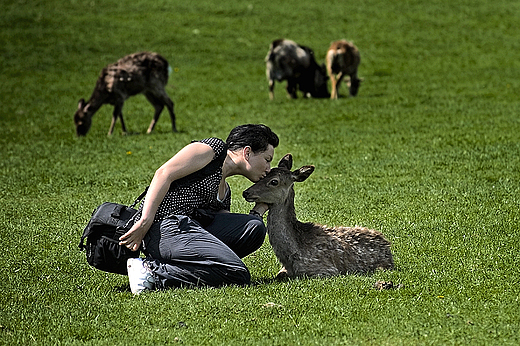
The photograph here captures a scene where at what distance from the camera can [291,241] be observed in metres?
5.99

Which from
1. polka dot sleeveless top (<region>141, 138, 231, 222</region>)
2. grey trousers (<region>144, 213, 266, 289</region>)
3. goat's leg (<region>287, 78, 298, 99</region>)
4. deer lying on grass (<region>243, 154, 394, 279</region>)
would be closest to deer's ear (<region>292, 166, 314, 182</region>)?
deer lying on grass (<region>243, 154, 394, 279</region>)

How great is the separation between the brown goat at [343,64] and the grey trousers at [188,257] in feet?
51.5

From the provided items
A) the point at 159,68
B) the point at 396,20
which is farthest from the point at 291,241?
the point at 396,20

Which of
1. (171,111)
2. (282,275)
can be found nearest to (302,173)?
(282,275)

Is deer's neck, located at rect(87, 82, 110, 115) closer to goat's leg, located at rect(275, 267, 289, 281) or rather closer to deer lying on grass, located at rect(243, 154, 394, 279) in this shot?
deer lying on grass, located at rect(243, 154, 394, 279)

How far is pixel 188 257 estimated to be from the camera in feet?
18.1

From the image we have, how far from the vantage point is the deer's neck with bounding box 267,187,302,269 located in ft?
19.6

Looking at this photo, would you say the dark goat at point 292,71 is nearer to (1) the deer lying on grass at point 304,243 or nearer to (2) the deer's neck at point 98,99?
(2) the deer's neck at point 98,99

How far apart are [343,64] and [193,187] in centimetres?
1594

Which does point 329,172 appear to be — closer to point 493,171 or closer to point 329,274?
point 493,171

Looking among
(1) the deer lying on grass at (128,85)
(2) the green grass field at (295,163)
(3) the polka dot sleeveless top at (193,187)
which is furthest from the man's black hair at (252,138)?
(1) the deer lying on grass at (128,85)

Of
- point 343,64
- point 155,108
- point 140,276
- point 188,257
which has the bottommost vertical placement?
point 155,108

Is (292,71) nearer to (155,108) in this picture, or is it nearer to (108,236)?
(155,108)

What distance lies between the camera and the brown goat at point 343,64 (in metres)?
21.1
